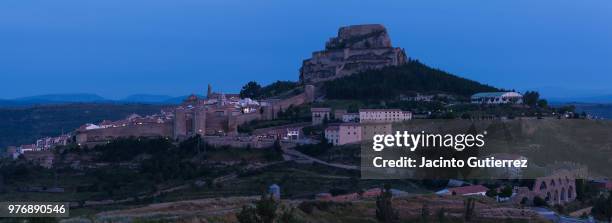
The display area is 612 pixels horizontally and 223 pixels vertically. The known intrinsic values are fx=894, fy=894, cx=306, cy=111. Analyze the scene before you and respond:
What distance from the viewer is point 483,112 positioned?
33.8m

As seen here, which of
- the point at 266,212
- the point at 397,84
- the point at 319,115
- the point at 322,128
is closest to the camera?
the point at 266,212

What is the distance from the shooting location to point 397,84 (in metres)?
40.1

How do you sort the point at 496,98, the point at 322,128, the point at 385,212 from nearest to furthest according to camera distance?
1. the point at 385,212
2. the point at 322,128
3. the point at 496,98

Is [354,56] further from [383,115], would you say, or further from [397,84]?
[383,115]

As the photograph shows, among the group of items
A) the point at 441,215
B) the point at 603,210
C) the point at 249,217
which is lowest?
the point at 603,210

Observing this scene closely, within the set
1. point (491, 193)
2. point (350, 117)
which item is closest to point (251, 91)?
point (350, 117)

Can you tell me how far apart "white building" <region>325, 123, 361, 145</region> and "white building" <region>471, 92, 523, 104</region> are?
8452 millimetres

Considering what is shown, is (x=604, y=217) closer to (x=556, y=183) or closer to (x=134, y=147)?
(x=556, y=183)

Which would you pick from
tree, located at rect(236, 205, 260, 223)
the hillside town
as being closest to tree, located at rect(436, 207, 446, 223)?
the hillside town

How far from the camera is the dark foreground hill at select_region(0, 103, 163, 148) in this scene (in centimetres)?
5575

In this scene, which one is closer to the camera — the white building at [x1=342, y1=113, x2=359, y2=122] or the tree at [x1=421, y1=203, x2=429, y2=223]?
the tree at [x1=421, y1=203, x2=429, y2=223]

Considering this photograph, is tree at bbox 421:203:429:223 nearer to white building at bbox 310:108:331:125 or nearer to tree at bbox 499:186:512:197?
tree at bbox 499:186:512:197

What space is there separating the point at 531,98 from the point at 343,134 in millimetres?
10712

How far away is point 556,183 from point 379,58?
18.2 meters
